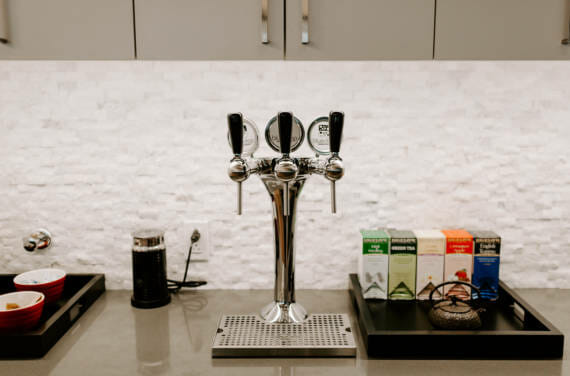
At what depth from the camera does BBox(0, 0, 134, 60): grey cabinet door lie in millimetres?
1099

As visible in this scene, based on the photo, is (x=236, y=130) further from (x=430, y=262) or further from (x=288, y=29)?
(x=430, y=262)

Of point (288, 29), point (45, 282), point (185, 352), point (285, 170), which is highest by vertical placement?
point (288, 29)

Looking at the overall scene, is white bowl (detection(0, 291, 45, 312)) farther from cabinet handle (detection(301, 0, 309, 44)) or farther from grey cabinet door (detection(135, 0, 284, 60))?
cabinet handle (detection(301, 0, 309, 44))

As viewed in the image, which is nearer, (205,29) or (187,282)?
(205,29)

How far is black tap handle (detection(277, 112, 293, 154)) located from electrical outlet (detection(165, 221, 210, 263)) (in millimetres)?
558

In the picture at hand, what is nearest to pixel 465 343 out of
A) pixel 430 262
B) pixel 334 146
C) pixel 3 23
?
pixel 430 262

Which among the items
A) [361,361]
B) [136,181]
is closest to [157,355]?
[361,361]

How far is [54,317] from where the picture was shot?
120 cm

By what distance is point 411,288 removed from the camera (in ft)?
4.51

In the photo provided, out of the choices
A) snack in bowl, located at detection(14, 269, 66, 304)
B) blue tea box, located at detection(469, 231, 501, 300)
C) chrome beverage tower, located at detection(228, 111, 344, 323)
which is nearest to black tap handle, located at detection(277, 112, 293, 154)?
chrome beverage tower, located at detection(228, 111, 344, 323)

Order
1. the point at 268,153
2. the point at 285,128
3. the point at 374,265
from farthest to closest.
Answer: the point at 268,153
the point at 374,265
the point at 285,128

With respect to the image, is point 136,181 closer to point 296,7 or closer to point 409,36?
point 296,7

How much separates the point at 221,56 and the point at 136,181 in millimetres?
605

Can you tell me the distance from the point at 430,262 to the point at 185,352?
2.39 feet
